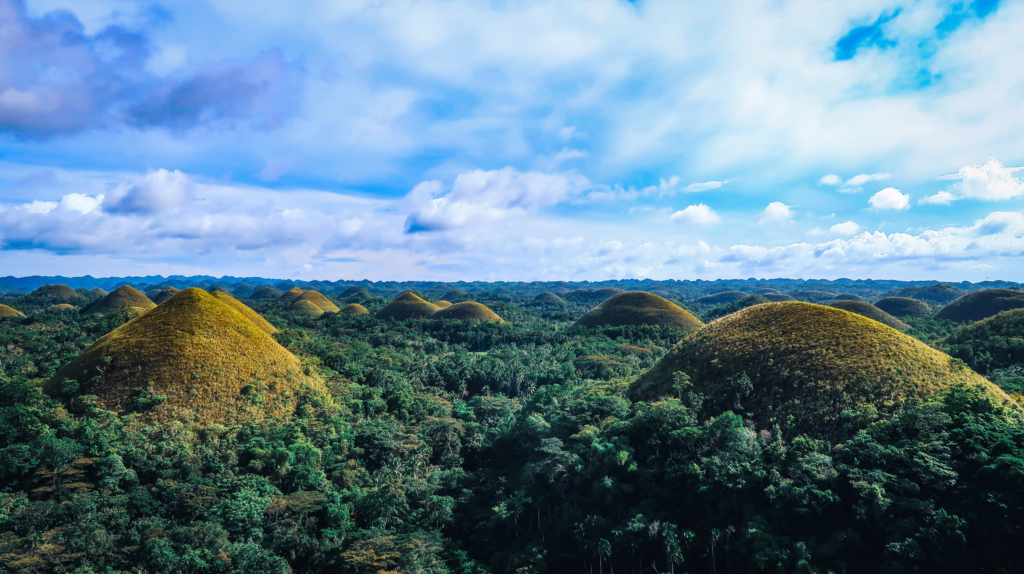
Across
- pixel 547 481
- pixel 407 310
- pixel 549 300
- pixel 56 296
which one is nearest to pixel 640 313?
pixel 407 310

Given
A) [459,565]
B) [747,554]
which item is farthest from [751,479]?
[459,565]

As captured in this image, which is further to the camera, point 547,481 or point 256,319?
point 256,319

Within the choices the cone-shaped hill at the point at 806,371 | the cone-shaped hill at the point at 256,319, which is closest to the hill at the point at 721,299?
the cone-shaped hill at the point at 806,371

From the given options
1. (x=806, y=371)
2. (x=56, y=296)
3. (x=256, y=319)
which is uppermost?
(x=56, y=296)

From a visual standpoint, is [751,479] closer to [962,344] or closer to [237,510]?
[237,510]

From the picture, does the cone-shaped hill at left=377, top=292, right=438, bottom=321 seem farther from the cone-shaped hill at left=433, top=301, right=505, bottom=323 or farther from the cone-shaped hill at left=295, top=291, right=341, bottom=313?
the cone-shaped hill at left=295, top=291, right=341, bottom=313

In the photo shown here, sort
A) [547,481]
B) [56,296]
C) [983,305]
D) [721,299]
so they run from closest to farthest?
[547,481] < [983,305] < [56,296] < [721,299]

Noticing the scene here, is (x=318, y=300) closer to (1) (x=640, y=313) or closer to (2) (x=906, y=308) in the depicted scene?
(1) (x=640, y=313)

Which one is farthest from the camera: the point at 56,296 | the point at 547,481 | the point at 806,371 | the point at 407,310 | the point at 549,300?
the point at 549,300
